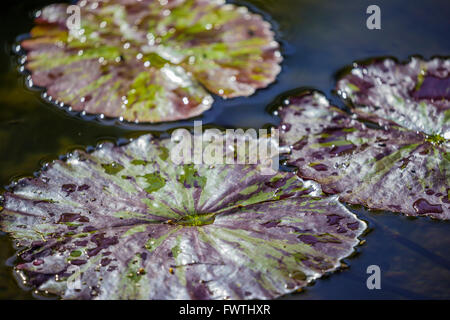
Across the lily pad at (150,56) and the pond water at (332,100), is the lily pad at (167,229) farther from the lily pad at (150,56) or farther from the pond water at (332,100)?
the lily pad at (150,56)

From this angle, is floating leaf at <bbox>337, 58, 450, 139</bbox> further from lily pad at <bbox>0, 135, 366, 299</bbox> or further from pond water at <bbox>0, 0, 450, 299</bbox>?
lily pad at <bbox>0, 135, 366, 299</bbox>

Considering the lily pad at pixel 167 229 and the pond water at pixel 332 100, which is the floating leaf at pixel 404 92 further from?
the lily pad at pixel 167 229

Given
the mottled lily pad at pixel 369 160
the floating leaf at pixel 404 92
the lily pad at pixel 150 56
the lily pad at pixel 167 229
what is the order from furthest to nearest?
the lily pad at pixel 150 56 < the floating leaf at pixel 404 92 < the mottled lily pad at pixel 369 160 < the lily pad at pixel 167 229

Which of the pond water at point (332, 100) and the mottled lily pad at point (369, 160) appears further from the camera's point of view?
the mottled lily pad at point (369, 160)

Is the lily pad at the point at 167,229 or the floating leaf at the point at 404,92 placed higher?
the floating leaf at the point at 404,92

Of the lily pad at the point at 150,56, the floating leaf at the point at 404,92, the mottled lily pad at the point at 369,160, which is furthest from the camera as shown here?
the lily pad at the point at 150,56

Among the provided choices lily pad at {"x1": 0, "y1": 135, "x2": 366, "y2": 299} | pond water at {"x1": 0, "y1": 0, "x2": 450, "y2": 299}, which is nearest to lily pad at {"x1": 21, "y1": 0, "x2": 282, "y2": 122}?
pond water at {"x1": 0, "y1": 0, "x2": 450, "y2": 299}

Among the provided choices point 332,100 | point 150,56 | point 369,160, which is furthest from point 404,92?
point 150,56

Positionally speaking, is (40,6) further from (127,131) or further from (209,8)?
(127,131)

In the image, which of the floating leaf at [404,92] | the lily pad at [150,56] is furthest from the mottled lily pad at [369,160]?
the lily pad at [150,56]
